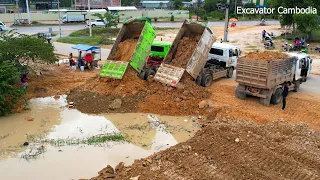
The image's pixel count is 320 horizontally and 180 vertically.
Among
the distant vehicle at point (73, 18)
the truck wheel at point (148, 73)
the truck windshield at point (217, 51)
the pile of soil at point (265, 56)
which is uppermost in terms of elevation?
the distant vehicle at point (73, 18)

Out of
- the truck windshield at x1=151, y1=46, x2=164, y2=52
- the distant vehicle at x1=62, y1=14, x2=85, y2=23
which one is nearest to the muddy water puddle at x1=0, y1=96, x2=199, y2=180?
the truck windshield at x1=151, y1=46, x2=164, y2=52

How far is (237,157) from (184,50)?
8419mm

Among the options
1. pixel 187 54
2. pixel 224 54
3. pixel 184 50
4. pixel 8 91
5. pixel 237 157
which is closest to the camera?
pixel 237 157

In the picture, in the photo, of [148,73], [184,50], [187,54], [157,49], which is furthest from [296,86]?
[157,49]

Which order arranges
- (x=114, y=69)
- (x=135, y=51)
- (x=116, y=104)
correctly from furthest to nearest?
1. (x=135, y=51)
2. (x=114, y=69)
3. (x=116, y=104)

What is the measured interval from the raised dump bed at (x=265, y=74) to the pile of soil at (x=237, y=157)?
254 centimetres

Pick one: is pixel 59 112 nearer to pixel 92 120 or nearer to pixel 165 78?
pixel 92 120

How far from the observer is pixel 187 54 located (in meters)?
17.6

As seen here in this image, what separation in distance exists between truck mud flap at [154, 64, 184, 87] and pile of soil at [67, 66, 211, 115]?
25cm

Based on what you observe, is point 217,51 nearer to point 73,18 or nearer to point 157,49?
point 157,49

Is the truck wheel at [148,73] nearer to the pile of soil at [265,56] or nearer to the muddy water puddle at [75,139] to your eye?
the muddy water puddle at [75,139]

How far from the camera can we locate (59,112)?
15.6m

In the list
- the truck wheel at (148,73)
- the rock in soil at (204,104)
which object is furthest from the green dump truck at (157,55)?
the rock in soil at (204,104)

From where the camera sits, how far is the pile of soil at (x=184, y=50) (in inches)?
683
